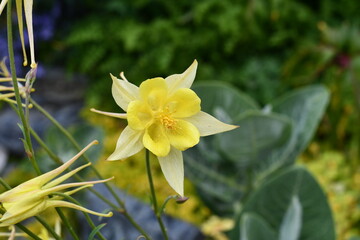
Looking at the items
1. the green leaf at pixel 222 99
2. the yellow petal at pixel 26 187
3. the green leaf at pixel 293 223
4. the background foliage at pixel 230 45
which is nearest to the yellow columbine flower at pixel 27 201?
the yellow petal at pixel 26 187

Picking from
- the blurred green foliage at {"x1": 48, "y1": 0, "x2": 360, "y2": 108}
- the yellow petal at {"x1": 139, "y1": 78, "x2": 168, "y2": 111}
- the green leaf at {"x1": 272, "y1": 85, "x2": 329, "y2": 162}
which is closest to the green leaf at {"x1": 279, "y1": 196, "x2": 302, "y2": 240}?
the green leaf at {"x1": 272, "y1": 85, "x2": 329, "y2": 162}

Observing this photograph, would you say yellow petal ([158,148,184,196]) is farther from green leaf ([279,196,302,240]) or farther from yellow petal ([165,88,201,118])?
green leaf ([279,196,302,240])

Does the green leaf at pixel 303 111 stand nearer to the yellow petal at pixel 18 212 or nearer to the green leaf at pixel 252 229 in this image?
the green leaf at pixel 252 229

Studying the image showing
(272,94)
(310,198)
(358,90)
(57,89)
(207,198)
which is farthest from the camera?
(57,89)

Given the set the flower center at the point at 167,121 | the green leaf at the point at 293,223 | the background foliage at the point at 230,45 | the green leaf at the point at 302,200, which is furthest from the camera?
the background foliage at the point at 230,45

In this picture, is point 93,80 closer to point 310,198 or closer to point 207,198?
point 207,198

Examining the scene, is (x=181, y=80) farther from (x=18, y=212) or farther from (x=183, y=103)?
(x=18, y=212)

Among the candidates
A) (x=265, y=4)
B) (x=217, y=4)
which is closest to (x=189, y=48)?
(x=217, y=4)
